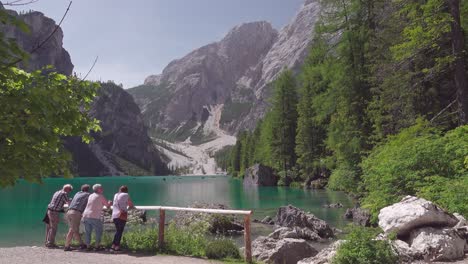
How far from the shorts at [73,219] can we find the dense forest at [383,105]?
10473 mm

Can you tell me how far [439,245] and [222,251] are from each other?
5576 mm

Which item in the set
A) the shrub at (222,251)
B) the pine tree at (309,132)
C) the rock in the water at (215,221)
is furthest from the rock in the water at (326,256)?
the pine tree at (309,132)

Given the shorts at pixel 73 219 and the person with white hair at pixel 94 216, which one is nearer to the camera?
the person with white hair at pixel 94 216

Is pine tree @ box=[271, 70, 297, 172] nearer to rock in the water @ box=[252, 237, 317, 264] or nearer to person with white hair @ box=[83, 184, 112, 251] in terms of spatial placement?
rock in the water @ box=[252, 237, 317, 264]

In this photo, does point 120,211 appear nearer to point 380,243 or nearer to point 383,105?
point 380,243

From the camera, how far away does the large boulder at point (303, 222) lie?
2041 centimetres

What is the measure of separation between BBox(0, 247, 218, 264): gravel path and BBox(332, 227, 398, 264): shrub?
351 cm

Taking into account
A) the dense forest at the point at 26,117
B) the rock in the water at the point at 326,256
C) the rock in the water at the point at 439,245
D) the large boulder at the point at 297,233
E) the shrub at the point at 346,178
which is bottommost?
the large boulder at the point at 297,233

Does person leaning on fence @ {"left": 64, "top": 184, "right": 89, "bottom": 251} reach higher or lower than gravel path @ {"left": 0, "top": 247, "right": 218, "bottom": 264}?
higher

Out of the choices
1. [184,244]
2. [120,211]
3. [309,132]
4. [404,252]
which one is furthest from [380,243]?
[309,132]

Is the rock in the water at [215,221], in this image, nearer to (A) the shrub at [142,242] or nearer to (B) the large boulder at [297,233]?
(B) the large boulder at [297,233]

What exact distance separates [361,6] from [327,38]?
5.69m

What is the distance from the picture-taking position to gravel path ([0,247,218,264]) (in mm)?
10109

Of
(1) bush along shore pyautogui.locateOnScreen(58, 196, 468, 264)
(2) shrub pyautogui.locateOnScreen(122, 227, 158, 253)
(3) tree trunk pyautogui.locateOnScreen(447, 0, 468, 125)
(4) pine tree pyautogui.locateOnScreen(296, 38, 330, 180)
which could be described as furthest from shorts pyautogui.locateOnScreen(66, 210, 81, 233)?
(4) pine tree pyautogui.locateOnScreen(296, 38, 330, 180)
